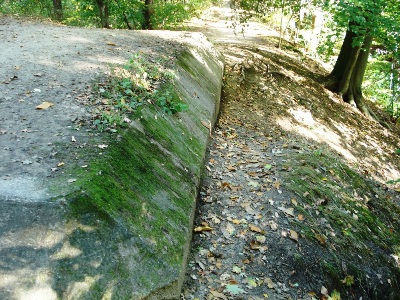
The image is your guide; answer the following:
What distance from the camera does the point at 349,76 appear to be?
12.7 m

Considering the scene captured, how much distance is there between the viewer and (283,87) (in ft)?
37.4

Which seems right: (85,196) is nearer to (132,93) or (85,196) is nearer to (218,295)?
(218,295)

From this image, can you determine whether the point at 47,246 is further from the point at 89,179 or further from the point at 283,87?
the point at 283,87

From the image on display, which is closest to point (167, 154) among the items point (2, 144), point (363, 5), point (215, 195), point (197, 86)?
point (215, 195)

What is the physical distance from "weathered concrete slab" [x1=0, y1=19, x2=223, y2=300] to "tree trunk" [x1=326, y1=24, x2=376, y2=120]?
8.32m

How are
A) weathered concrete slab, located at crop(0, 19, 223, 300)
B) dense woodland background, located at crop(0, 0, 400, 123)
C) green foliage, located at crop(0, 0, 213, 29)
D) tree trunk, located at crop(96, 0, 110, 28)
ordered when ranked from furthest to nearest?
tree trunk, located at crop(96, 0, 110, 28)
green foliage, located at crop(0, 0, 213, 29)
dense woodland background, located at crop(0, 0, 400, 123)
weathered concrete slab, located at crop(0, 19, 223, 300)

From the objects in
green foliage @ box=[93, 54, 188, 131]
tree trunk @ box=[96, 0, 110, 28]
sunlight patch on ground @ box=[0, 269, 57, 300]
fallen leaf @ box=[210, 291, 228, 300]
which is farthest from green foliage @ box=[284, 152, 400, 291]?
tree trunk @ box=[96, 0, 110, 28]

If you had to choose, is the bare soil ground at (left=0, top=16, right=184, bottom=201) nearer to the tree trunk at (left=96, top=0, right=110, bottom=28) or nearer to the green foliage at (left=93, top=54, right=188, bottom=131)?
the green foliage at (left=93, top=54, right=188, bottom=131)

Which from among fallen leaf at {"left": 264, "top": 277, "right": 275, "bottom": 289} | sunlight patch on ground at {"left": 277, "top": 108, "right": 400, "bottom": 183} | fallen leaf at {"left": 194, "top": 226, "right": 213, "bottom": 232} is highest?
fallen leaf at {"left": 194, "top": 226, "right": 213, "bottom": 232}

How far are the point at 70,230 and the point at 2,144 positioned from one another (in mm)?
1612

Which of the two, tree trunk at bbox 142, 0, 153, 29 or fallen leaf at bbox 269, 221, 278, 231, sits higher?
tree trunk at bbox 142, 0, 153, 29

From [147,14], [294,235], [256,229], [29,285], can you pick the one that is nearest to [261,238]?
[256,229]

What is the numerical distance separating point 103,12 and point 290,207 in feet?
39.1

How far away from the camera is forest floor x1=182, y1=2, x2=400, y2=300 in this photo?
4375 mm
